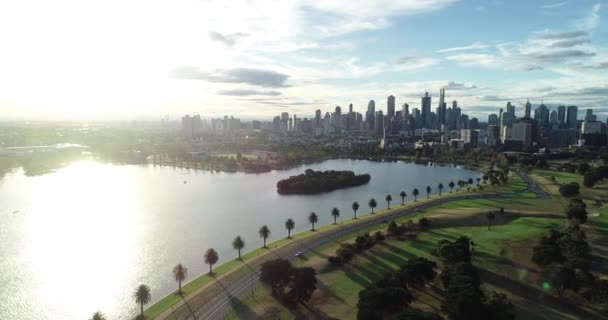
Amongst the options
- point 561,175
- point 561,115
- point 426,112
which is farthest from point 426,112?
point 561,175

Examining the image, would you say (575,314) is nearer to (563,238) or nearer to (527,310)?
(527,310)

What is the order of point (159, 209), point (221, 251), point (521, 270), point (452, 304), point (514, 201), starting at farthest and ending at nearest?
point (514, 201) → point (159, 209) → point (221, 251) → point (521, 270) → point (452, 304)

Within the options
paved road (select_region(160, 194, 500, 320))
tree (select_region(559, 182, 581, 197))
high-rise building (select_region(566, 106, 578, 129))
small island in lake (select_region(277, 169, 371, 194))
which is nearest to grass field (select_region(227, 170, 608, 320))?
paved road (select_region(160, 194, 500, 320))

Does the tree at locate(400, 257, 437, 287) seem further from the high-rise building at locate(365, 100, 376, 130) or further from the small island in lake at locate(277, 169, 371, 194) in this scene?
the high-rise building at locate(365, 100, 376, 130)

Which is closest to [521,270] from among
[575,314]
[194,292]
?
[575,314]

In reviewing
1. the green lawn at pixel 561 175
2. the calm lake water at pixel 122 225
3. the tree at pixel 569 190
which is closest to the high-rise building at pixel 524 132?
the green lawn at pixel 561 175
